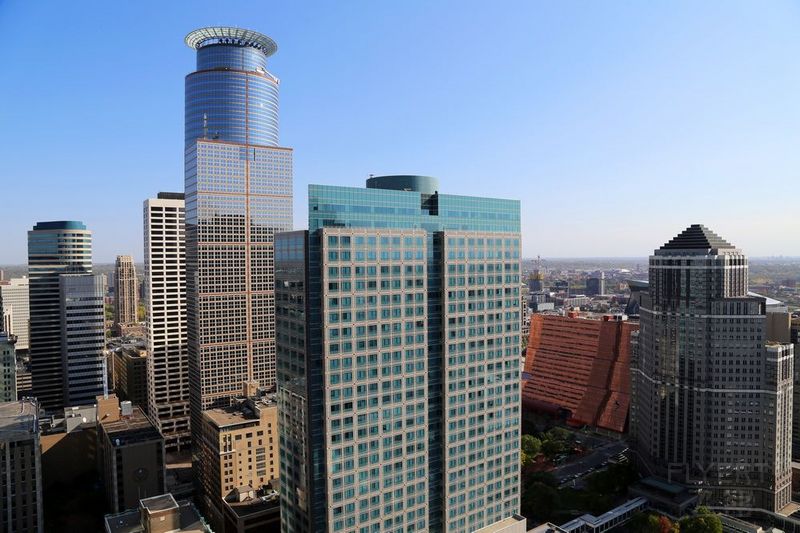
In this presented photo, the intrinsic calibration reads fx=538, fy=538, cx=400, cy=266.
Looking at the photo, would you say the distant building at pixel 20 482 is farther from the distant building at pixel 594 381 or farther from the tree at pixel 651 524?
the distant building at pixel 594 381

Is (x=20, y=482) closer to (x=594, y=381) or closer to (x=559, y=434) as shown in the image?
(x=559, y=434)

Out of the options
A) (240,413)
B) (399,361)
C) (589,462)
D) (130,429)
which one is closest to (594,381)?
(589,462)

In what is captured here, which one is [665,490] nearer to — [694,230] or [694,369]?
[694,369]

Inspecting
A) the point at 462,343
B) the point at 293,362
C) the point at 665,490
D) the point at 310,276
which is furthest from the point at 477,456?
the point at 665,490

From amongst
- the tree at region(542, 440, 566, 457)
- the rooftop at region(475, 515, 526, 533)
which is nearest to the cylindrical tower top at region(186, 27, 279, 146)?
the tree at region(542, 440, 566, 457)

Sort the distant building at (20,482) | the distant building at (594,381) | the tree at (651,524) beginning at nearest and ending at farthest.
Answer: the distant building at (20,482) → the tree at (651,524) → the distant building at (594,381)

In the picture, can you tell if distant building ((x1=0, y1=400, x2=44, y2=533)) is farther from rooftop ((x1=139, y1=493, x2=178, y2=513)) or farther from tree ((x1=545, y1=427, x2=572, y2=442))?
tree ((x1=545, y1=427, x2=572, y2=442))

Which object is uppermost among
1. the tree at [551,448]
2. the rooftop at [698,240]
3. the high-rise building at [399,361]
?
the rooftop at [698,240]

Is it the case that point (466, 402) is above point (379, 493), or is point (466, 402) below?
above

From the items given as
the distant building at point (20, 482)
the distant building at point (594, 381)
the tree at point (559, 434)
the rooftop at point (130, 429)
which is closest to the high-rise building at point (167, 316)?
the rooftop at point (130, 429)
